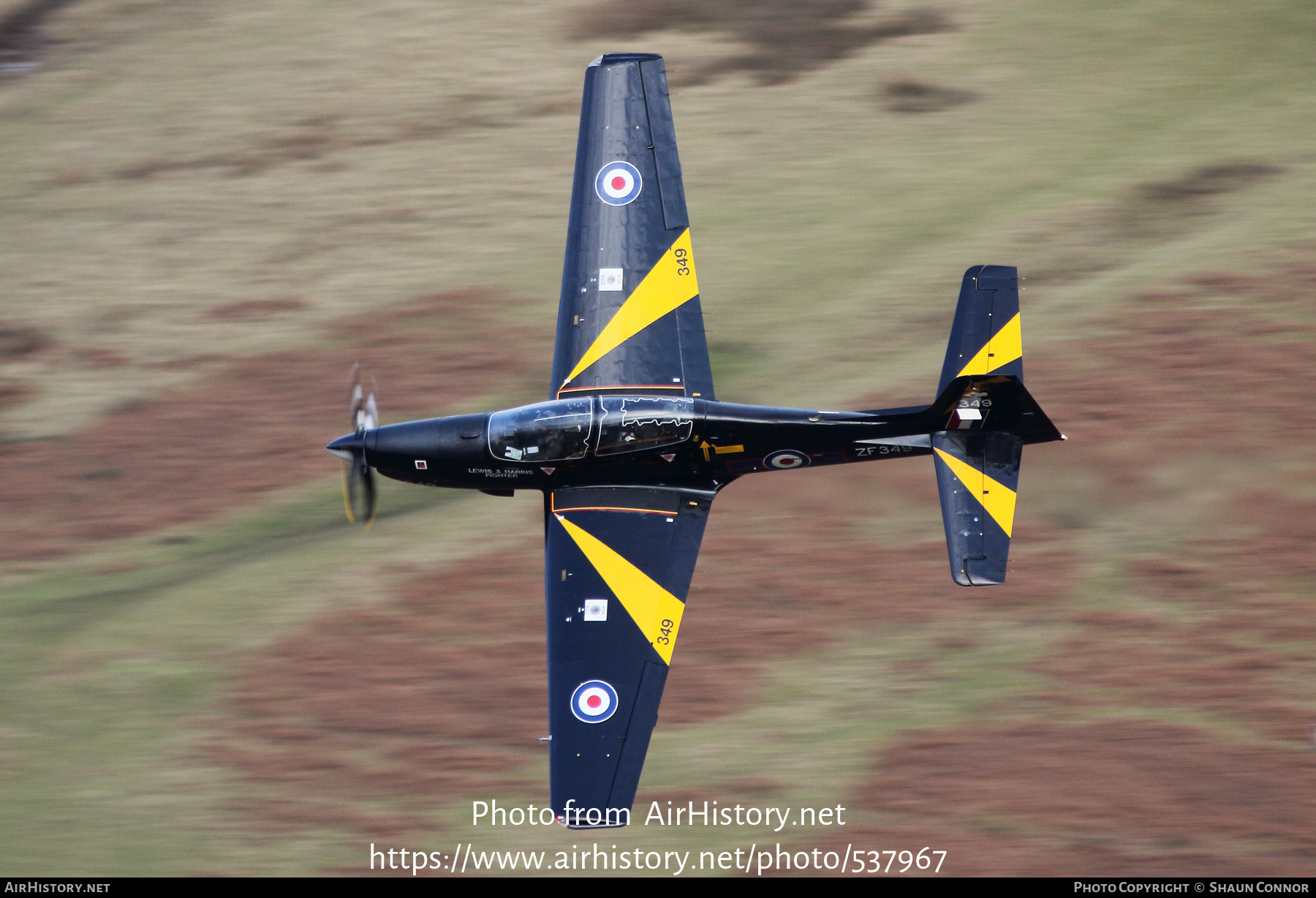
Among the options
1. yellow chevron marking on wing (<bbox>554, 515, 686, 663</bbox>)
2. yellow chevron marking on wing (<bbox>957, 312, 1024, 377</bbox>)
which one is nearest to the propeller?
yellow chevron marking on wing (<bbox>554, 515, 686, 663</bbox>)

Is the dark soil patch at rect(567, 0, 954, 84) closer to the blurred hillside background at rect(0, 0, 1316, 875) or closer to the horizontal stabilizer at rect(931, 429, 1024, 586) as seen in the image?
the blurred hillside background at rect(0, 0, 1316, 875)

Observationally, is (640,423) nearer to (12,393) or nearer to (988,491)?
(988,491)

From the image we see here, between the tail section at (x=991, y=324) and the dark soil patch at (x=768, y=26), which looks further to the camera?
the dark soil patch at (x=768, y=26)

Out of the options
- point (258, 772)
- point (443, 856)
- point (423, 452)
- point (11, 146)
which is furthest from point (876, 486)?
point (11, 146)

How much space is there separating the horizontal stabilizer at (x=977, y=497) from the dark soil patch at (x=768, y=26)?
40.0 feet

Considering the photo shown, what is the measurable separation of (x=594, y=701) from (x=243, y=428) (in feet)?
29.4

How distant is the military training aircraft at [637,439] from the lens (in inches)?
553

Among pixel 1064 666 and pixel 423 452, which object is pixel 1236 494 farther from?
pixel 423 452

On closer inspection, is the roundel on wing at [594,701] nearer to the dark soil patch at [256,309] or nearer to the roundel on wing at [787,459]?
the roundel on wing at [787,459]

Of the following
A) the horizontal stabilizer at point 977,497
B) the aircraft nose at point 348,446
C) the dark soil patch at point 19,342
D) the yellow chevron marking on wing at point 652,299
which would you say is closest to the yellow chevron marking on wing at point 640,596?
the yellow chevron marking on wing at point 652,299

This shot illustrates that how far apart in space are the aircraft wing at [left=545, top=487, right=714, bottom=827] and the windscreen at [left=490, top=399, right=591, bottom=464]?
57cm

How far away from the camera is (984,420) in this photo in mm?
14570

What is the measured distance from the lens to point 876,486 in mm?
17812

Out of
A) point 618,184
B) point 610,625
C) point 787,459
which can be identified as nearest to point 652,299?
point 618,184
